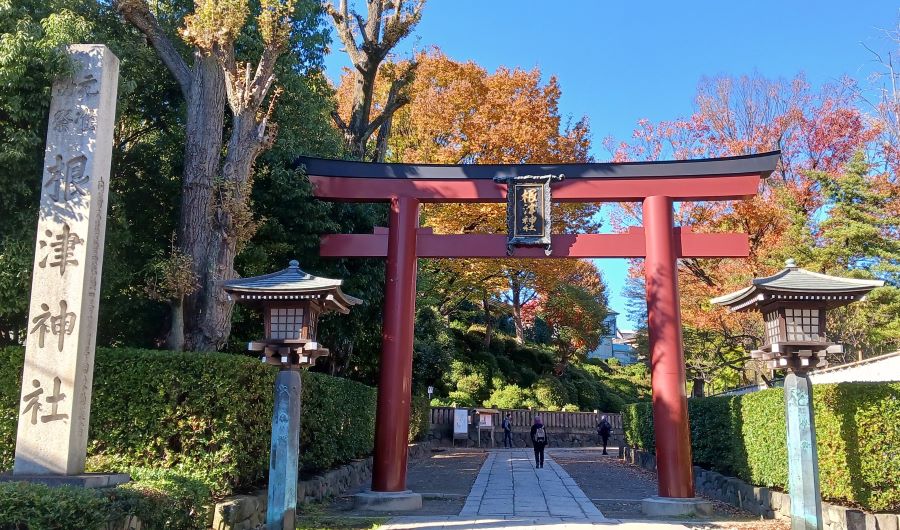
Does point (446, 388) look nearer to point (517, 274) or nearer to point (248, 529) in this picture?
point (517, 274)

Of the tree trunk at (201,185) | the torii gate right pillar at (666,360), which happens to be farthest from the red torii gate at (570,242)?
the tree trunk at (201,185)

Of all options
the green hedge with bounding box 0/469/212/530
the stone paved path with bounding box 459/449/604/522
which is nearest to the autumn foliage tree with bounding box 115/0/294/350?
the green hedge with bounding box 0/469/212/530

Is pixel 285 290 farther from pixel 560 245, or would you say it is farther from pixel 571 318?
pixel 571 318

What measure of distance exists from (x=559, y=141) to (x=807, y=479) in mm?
17342

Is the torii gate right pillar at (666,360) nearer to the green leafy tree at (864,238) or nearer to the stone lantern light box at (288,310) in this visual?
the stone lantern light box at (288,310)

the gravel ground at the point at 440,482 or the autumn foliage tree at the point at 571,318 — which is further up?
the autumn foliage tree at the point at 571,318

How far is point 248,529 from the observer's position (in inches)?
331

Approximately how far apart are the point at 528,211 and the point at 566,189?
812 mm

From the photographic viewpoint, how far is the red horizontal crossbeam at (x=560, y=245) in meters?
11.3

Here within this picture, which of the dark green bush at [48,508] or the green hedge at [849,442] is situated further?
the green hedge at [849,442]

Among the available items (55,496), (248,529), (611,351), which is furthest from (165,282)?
(611,351)

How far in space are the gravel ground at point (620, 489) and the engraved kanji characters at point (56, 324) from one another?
7.65m

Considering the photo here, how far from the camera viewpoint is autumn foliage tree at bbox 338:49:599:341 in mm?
22609

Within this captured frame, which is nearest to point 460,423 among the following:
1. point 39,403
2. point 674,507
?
point 674,507
